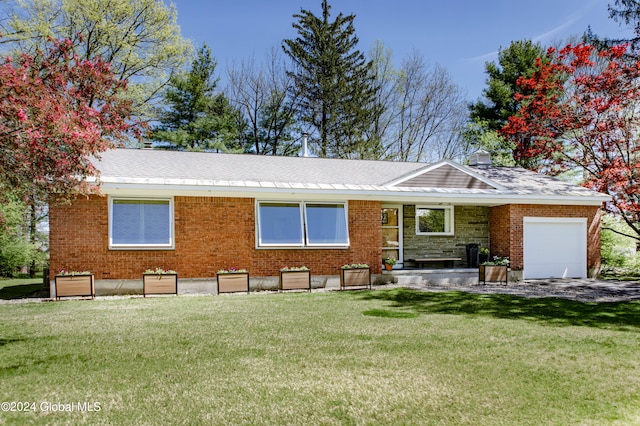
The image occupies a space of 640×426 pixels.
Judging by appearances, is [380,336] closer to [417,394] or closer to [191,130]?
[417,394]

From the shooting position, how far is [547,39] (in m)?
29.1

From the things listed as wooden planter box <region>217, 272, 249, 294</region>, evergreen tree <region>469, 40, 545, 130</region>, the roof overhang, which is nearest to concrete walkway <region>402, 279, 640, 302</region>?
the roof overhang

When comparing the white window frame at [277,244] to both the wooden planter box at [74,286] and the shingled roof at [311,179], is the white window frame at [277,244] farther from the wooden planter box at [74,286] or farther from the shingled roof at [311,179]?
the wooden planter box at [74,286]

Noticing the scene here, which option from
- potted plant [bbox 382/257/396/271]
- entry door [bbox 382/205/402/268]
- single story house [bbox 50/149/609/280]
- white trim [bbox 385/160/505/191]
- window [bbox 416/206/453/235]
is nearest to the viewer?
single story house [bbox 50/149/609/280]

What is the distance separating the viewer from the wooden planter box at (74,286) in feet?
33.9

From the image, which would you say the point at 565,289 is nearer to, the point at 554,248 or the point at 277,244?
the point at 554,248

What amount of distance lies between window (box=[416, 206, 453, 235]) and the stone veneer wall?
146mm

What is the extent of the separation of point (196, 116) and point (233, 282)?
18335mm

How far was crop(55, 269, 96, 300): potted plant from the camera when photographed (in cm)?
1032

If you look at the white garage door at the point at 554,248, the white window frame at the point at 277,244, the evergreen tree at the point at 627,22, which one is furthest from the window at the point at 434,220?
the evergreen tree at the point at 627,22

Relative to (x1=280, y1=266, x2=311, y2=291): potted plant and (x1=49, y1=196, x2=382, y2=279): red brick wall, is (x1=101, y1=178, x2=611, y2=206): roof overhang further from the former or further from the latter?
(x1=280, y1=266, x2=311, y2=291): potted plant

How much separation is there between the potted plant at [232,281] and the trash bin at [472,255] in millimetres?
7698

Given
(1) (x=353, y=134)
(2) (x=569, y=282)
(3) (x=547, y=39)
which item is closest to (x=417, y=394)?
(2) (x=569, y=282)

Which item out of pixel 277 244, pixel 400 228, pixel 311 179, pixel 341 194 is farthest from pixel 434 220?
pixel 277 244
